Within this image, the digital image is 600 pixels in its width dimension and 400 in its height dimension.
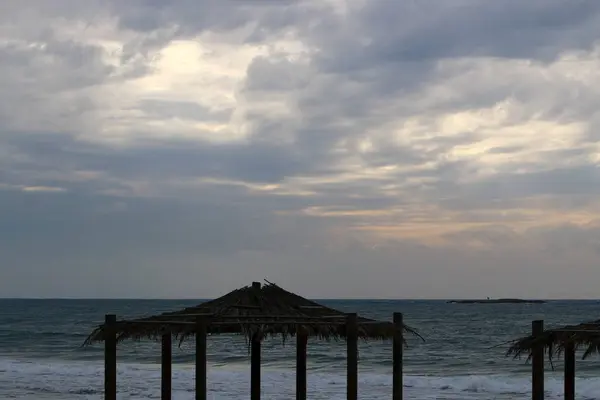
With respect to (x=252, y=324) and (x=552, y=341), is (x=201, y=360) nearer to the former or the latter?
(x=252, y=324)

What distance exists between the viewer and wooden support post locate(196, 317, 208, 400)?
1197 cm

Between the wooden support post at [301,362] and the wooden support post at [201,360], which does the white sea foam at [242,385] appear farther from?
the wooden support post at [201,360]

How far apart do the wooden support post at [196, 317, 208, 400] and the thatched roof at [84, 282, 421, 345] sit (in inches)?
4.6

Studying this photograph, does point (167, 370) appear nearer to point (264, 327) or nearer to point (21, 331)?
point (264, 327)

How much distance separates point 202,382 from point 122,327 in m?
1.42

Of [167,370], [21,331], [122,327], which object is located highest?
[122,327]

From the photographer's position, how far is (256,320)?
489 inches

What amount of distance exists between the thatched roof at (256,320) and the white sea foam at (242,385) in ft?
44.2

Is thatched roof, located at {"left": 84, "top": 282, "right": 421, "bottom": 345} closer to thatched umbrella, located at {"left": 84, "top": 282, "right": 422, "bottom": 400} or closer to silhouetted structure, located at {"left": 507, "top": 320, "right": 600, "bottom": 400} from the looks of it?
thatched umbrella, located at {"left": 84, "top": 282, "right": 422, "bottom": 400}

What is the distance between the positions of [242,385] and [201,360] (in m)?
18.9

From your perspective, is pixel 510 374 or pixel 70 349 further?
pixel 70 349

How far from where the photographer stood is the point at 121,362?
38.4 m

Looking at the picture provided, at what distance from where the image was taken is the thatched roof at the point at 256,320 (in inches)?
491

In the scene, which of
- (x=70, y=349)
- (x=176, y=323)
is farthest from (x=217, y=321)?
(x=70, y=349)
